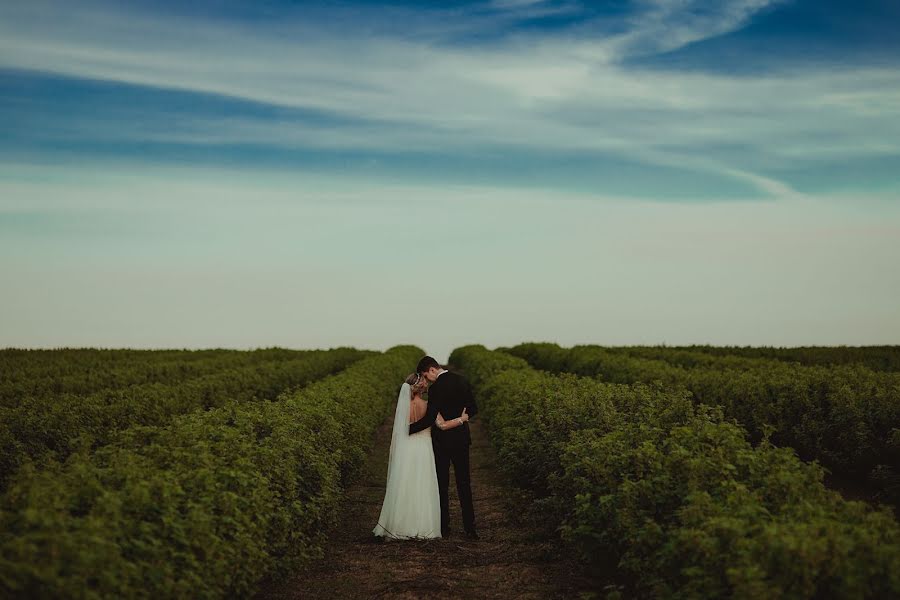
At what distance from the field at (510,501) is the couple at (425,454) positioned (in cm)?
36

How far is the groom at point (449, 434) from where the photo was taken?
37.3 ft

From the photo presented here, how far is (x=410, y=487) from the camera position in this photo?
37.2 ft

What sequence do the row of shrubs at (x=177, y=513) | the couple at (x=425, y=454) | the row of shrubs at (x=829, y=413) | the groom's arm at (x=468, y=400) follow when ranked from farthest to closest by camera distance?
the row of shrubs at (x=829, y=413)
the groom's arm at (x=468, y=400)
the couple at (x=425, y=454)
the row of shrubs at (x=177, y=513)

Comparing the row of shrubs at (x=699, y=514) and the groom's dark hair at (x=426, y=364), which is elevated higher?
the groom's dark hair at (x=426, y=364)

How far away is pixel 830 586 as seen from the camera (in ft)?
18.2

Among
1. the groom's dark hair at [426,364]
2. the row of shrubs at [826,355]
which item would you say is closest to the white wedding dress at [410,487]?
the groom's dark hair at [426,364]

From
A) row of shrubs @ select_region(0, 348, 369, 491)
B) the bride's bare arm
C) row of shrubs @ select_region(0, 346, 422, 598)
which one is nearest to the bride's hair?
the bride's bare arm

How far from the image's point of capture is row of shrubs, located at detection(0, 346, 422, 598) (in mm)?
5207

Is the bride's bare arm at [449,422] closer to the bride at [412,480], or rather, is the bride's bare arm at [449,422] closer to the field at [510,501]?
the bride at [412,480]

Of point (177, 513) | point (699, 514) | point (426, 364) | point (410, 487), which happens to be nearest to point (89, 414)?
point (410, 487)

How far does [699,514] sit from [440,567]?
454 cm

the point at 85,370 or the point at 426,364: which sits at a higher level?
the point at 85,370

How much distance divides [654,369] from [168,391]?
15.4 metres

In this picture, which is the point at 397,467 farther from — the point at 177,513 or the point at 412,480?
the point at 177,513
